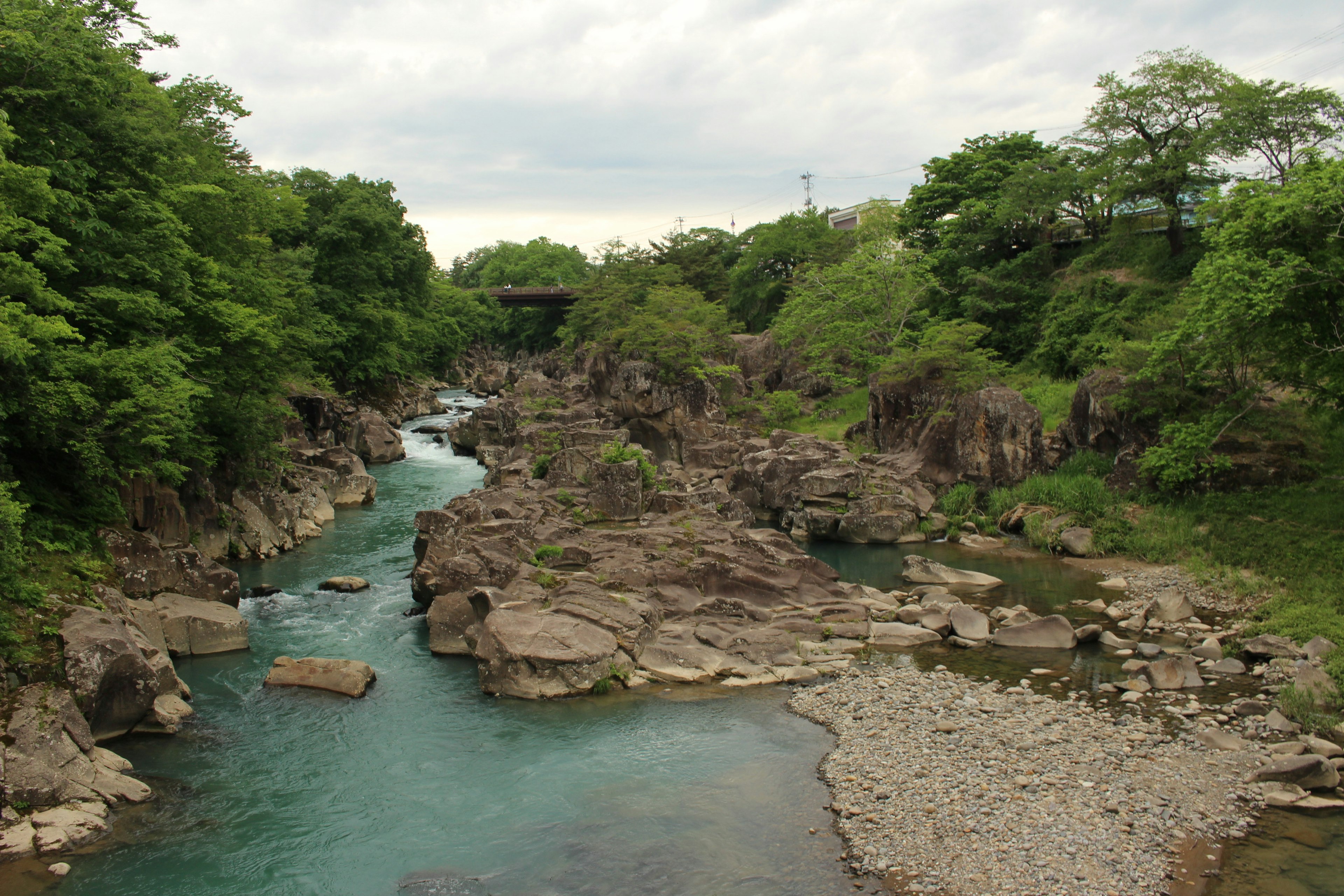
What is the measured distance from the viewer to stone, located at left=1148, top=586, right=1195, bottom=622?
20.0 meters

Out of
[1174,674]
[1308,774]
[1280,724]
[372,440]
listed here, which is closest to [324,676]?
[1174,674]

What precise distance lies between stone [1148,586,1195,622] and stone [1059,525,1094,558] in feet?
19.7

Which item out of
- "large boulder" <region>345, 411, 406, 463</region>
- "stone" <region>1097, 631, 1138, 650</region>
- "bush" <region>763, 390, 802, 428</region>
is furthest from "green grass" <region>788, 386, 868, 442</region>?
"stone" <region>1097, 631, 1138, 650</region>

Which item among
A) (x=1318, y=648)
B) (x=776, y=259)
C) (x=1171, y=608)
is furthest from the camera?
(x=776, y=259)

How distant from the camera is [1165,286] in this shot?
35500 millimetres

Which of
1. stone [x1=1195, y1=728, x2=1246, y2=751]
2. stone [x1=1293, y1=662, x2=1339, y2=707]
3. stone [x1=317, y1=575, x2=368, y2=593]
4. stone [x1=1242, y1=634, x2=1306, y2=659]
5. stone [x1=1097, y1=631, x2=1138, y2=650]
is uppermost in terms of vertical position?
stone [x1=317, y1=575, x2=368, y2=593]

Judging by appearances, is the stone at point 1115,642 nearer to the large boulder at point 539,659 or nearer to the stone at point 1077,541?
the stone at point 1077,541

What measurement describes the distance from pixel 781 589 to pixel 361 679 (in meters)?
10.4

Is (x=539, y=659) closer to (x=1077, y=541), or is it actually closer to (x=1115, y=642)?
(x=1115, y=642)

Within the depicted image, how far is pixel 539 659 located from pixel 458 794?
400cm

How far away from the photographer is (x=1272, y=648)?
17.2 m

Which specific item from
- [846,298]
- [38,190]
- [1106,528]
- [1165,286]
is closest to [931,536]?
[1106,528]

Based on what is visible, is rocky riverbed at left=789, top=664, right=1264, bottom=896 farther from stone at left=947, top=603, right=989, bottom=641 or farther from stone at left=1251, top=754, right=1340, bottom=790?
stone at left=947, top=603, right=989, bottom=641

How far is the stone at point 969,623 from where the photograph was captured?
19.7 m
